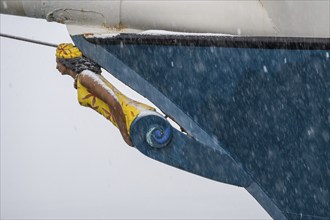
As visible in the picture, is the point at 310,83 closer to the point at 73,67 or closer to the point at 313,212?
the point at 313,212

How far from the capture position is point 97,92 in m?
3.71

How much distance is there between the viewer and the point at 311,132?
3.54m

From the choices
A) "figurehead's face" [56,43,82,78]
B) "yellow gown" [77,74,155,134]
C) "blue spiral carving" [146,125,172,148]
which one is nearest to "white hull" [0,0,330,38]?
"figurehead's face" [56,43,82,78]

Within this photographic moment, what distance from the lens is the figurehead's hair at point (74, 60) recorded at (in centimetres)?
379

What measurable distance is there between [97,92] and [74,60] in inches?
8.8

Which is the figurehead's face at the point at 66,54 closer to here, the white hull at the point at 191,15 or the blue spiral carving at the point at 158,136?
the white hull at the point at 191,15

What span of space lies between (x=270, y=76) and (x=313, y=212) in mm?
686

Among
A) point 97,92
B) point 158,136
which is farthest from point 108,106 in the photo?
point 158,136

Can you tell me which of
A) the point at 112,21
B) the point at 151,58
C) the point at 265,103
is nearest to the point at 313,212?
the point at 265,103

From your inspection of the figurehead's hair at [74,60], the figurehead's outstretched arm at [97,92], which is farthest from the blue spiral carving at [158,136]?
the figurehead's hair at [74,60]

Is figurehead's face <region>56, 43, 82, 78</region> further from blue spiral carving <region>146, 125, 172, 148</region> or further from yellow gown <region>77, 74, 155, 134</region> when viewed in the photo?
blue spiral carving <region>146, 125, 172, 148</region>

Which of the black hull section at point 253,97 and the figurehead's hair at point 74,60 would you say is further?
the figurehead's hair at point 74,60

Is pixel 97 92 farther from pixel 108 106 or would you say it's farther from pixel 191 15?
pixel 191 15

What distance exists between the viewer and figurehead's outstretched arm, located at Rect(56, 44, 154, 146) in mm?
3607
